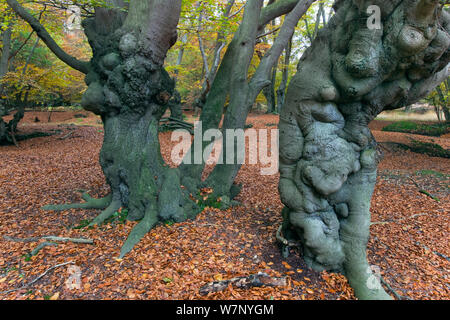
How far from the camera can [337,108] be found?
304 centimetres

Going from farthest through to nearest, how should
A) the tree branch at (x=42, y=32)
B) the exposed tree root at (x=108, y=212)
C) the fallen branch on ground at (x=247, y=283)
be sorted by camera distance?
the tree branch at (x=42, y=32) < the exposed tree root at (x=108, y=212) < the fallen branch on ground at (x=247, y=283)

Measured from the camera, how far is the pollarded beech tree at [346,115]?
101 inches

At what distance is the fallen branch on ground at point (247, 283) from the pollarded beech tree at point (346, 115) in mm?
545

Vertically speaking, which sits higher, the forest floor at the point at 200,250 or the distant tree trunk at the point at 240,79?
the distant tree trunk at the point at 240,79

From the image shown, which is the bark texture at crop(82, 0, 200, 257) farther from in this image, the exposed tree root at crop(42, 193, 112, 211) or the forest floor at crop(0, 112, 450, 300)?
the forest floor at crop(0, 112, 450, 300)

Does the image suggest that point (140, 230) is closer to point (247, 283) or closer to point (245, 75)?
point (247, 283)

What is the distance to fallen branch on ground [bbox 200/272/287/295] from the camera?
2.84 meters

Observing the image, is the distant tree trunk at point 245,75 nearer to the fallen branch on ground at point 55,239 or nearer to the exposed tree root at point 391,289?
the fallen branch on ground at point 55,239

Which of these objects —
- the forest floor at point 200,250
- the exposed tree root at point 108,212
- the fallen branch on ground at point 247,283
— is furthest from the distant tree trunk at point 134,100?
the fallen branch on ground at point 247,283

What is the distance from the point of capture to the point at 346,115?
10.0 ft

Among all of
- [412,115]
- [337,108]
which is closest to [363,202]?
[337,108]

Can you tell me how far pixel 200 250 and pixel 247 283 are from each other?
86 centimetres

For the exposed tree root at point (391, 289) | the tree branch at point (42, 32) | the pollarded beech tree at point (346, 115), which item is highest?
the tree branch at point (42, 32)

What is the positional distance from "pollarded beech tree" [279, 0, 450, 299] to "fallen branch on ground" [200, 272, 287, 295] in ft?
1.79
